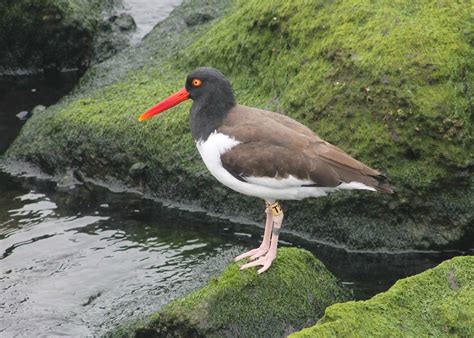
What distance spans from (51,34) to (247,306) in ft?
21.8

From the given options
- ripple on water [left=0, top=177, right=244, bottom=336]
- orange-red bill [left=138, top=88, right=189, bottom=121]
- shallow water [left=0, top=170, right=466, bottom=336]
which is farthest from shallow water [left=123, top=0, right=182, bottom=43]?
orange-red bill [left=138, top=88, right=189, bottom=121]

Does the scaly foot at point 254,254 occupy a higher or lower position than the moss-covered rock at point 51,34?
lower

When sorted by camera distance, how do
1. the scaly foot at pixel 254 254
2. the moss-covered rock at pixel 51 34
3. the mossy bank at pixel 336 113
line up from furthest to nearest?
the moss-covered rock at pixel 51 34
the mossy bank at pixel 336 113
the scaly foot at pixel 254 254

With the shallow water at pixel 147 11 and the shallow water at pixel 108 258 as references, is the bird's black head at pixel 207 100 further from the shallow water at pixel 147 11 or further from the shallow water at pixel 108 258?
the shallow water at pixel 147 11

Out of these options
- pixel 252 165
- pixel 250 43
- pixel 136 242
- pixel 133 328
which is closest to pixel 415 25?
pixel 250 43

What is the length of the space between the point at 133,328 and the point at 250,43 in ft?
12.5

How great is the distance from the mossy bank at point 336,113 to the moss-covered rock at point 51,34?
1913 millimetres

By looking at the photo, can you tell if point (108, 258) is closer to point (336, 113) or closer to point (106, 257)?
point (106, 257)

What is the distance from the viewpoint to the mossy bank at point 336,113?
7.50 meters

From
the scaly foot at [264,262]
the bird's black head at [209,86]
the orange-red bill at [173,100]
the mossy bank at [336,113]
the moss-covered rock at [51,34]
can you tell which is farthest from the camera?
the moss-covered rock at [51,34]

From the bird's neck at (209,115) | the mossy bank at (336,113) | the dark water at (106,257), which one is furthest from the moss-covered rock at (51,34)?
the bird's neck at (209,115)

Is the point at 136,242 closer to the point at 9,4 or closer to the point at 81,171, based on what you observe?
the point at 81,171

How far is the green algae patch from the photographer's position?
5.07 meters

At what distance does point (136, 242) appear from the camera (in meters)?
8.09
